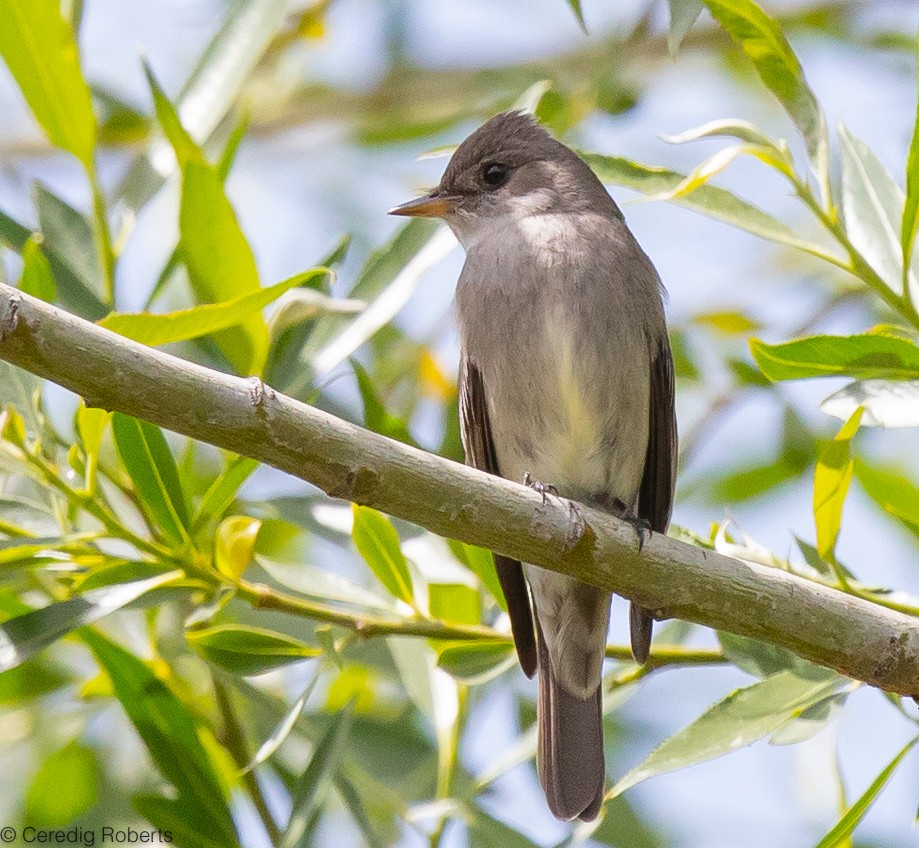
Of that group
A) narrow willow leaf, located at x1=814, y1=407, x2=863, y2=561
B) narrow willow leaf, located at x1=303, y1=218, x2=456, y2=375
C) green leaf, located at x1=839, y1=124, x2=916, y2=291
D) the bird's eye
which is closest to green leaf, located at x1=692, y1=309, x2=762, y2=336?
the bird's eye

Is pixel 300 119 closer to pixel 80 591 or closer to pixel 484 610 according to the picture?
pixel 484 610

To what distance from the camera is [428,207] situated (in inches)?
180

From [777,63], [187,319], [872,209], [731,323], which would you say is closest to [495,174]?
[731,323]

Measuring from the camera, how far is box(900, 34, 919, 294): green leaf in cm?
284

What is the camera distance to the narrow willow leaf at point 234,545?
300 cm

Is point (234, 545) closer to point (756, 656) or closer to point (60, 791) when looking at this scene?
point (756, 656)

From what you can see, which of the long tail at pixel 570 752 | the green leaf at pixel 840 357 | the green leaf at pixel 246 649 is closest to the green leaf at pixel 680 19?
the green leaf at pixel 840 357

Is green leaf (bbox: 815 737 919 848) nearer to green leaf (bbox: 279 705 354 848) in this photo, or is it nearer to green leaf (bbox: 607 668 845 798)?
green leaf (bbox: 607 668 845 798)

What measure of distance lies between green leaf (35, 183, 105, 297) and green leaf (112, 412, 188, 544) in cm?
59

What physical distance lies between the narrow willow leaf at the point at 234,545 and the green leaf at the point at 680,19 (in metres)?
1.36

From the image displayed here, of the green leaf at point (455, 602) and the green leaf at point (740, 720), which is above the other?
the green leaf at point (455, 602)

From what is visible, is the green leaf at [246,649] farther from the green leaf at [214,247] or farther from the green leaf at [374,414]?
the green leaf at [214,247]

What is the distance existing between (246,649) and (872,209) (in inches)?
72.5

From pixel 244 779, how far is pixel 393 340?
1916 mm
